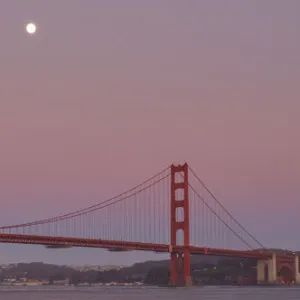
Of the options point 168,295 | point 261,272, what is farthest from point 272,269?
point 168,295

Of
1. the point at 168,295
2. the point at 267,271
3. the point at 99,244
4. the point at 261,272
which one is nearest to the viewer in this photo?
the point at 168,295

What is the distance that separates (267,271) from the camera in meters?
93.2

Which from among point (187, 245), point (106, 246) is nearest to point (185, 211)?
point (187, 245)

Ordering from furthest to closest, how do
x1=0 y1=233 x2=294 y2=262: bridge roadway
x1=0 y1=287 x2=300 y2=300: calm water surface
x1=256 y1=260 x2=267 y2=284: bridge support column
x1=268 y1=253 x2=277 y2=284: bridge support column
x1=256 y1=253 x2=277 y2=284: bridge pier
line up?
1. x1=256 y1=260 x2=267 y2=284: bridge support column
2. x1=256 y1=253 x2=277 y2=284: bridge pier
3. x1=268 y1=253 x2=277 y2=284: bridge support column
4. x1=0 y1=233 x2=294 y2=262: bridge roadway
5. x1=0 y1=287 x2=300 y2=300: calm water surface

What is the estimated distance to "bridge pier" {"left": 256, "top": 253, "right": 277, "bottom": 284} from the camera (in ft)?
298

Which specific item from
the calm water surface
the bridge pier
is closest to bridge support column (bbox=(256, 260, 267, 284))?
the bridge pier

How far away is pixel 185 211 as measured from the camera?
2977 inches

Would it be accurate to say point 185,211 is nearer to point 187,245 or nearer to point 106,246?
point 187,245

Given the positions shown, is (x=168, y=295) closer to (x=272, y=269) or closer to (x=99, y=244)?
(x=99, y=244)

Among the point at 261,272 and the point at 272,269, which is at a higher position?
the point at 272,269

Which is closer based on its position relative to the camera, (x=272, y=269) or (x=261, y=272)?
(x=272, y=269)

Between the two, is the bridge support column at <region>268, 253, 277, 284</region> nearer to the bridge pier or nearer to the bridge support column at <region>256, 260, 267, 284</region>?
the bridge pier

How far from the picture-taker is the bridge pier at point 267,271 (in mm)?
90706

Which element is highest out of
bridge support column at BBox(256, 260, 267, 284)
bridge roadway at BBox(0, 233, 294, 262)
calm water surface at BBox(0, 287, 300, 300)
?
bridge roadway at BBox(0, 233, 294, 262)
